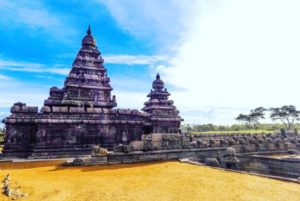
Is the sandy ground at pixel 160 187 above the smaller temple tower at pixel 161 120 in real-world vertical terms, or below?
below

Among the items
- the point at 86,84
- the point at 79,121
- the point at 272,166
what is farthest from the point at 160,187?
the point at 86,84

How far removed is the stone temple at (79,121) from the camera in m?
17.6

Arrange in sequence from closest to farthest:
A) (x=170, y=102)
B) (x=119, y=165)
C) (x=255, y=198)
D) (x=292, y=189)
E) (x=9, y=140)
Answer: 1. (x=255, y=198)
2. (x=292, y=189)
3. (x=119, y=165)
4. (x=9, y=140)
5. (x=170, y=102)

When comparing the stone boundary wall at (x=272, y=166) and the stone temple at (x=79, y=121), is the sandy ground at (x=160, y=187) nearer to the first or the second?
the stone boundary wall at (x=272, y=166)

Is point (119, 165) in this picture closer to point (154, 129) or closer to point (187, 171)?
point (187, 171)

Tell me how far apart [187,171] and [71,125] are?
12.1 metres

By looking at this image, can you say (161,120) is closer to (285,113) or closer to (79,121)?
(79,121)

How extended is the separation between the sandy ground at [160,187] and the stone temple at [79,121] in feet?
17.9

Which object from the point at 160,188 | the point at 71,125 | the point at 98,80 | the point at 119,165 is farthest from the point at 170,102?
the point at 160,188

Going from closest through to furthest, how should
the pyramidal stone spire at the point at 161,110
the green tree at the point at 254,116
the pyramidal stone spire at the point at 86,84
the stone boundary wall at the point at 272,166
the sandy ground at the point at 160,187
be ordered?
the sandy ground at the point at 160,187, the stone boundary wall at the point at 272,166, the pyramidal stone spire at the point at 86,84, the pyramidal stone spire at the point at 161,110, the green tree at the point at 254,116

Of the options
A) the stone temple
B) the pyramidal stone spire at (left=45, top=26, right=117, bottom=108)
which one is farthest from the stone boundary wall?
the pyramidal stone spire at (left=45, top=26, right=117, bottom=108)

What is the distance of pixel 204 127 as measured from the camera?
68.0m

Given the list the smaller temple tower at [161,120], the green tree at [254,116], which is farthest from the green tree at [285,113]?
the smaller temple tower at [161,120]

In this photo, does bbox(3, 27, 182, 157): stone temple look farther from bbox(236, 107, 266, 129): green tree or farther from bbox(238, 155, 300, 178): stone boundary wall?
bbox(236, 107, 266, 129): green tree
